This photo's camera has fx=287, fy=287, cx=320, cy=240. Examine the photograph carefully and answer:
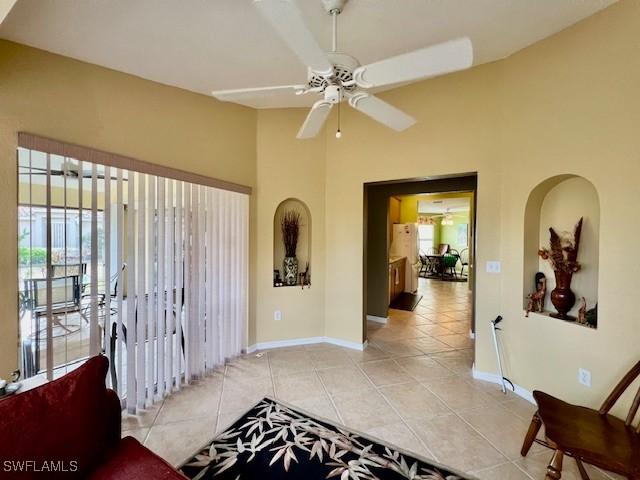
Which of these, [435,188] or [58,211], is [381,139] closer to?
[435,188]

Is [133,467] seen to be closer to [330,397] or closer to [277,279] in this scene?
[330,397]

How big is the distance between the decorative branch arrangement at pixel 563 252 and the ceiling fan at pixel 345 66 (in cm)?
170

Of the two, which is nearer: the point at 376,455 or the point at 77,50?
the point at 376,455

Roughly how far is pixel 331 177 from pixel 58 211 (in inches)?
109

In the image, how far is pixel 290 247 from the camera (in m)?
3.84

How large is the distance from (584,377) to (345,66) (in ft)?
9.12

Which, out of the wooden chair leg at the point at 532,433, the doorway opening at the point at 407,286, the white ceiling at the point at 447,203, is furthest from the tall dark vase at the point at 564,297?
the white ceiling at the point at 447,203

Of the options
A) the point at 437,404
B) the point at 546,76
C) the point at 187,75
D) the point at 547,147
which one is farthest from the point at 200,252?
the point at 546,76

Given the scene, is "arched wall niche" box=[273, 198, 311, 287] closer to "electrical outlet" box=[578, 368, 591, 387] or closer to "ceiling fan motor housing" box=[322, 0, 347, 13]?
"ceiling fan motor housing" box=[322, 0, 347, 13]

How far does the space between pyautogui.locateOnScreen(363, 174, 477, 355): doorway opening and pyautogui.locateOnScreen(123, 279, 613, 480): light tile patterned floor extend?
27 cm

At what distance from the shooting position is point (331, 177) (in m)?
3.82

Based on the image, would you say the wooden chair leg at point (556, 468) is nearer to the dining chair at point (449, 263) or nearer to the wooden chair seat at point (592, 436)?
the wooden chair seat at point (592, 436)

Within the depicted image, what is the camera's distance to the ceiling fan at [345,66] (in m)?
1.17

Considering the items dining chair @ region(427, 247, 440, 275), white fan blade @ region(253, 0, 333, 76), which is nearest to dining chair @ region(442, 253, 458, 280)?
dining chair @ region(427, 247, 440, 275)
